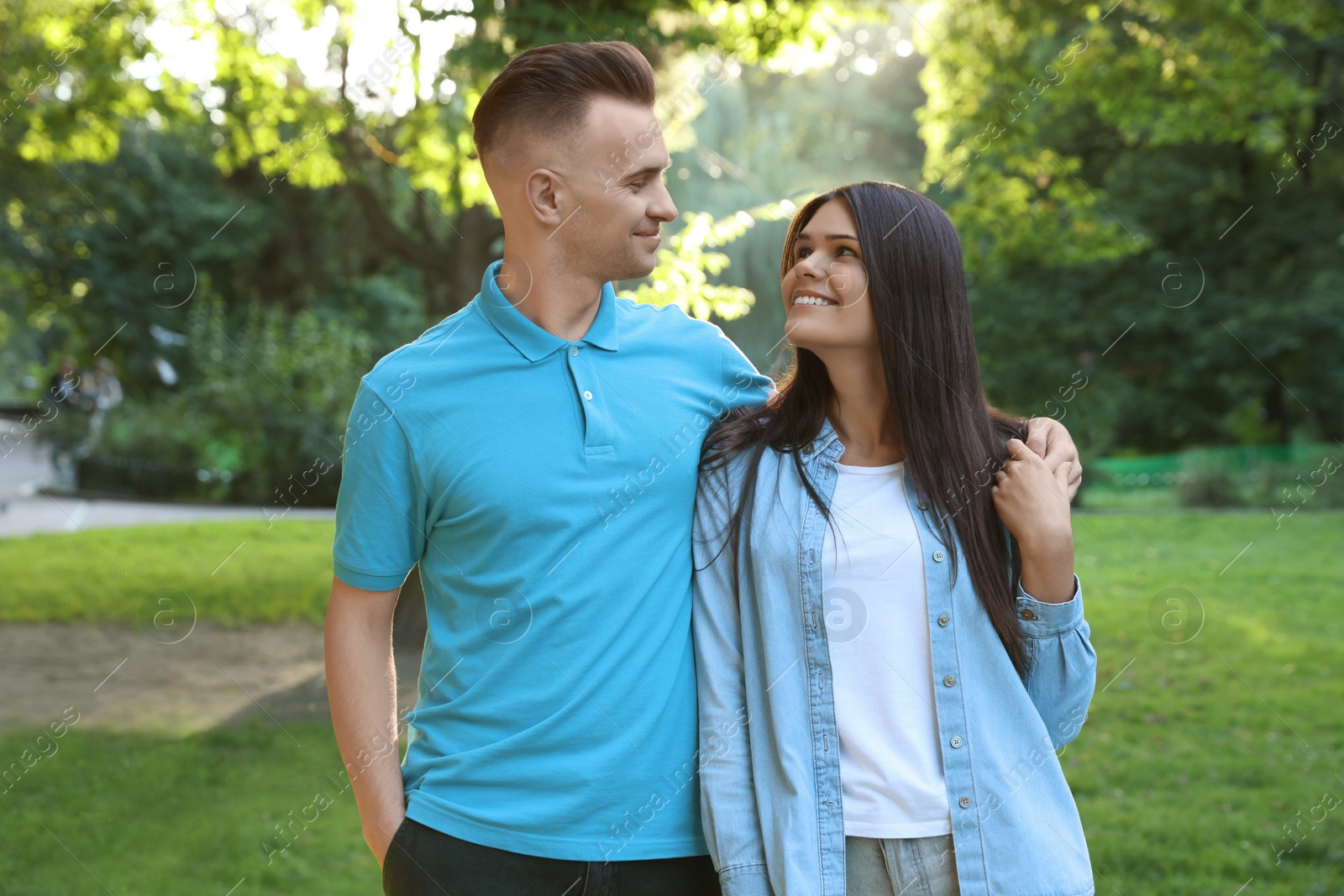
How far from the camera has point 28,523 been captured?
46.2ft

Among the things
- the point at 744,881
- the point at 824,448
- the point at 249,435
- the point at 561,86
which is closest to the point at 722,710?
the point at 744,881

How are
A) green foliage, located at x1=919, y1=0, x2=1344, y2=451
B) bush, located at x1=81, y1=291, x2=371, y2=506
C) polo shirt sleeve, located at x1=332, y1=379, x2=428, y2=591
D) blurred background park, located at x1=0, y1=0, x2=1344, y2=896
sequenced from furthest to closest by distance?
1. bush, located at x1=81, y1=291, x2=371, y2=506
2. green foliage, located at x1=919, y1=0, x2=1344, y2=451
3. blurred background park, located at x1=0, y1=0, x2=1344, y2=896
4. polo shirt sleeve, located at x1=332, y1=379, x2=428, y2=591

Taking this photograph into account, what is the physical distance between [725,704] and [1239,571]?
11.4 metres

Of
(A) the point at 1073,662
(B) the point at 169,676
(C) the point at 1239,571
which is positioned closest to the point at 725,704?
(A) the point at 1073,662

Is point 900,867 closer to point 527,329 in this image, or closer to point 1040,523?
point 1040,523

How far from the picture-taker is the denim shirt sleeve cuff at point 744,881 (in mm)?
1891

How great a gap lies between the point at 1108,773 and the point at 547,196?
212 inches

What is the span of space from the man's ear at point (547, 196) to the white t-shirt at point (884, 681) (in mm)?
799

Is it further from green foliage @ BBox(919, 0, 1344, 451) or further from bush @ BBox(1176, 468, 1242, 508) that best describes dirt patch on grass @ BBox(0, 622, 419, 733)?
bush @ BBox(1176, 468, 1242, 508)

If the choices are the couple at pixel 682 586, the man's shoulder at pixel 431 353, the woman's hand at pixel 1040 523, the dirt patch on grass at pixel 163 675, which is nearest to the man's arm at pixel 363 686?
the couple at pixel 682 586

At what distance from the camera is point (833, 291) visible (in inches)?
83.5

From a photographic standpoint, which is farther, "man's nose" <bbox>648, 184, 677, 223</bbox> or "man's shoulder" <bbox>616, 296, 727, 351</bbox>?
"man's shoulder" <bbox>616, 296, 727, 351</bbox>

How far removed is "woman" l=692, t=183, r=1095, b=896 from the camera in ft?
6.27

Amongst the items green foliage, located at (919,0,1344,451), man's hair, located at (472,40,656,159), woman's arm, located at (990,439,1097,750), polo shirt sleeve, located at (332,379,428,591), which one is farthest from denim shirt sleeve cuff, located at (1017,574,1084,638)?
green foliage, located at (919,0,1344,451)
